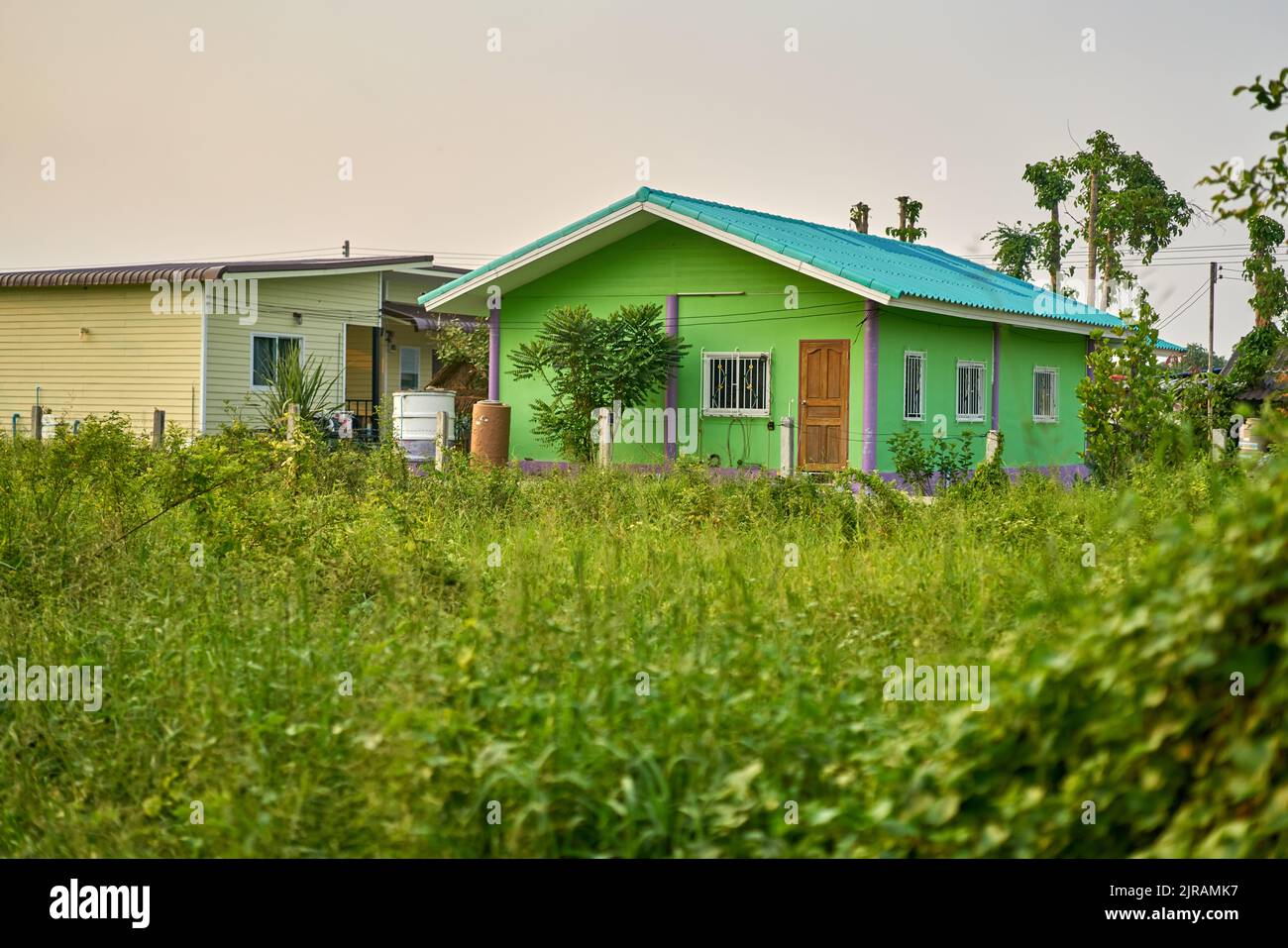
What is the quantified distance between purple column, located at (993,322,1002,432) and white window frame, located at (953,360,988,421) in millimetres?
299

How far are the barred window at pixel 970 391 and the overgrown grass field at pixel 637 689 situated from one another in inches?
511

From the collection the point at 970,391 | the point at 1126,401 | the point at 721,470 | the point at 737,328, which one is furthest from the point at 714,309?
the point at 1126,401

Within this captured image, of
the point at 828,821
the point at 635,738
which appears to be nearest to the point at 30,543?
the point at 635,738

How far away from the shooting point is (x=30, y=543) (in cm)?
816

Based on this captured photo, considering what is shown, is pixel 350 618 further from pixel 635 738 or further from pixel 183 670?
pixel 635 738

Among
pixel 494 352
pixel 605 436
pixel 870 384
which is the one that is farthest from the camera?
pixel 494 352

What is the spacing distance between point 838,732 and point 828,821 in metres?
0.61

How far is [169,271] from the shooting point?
25141 mm

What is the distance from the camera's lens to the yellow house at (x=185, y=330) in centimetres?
2523

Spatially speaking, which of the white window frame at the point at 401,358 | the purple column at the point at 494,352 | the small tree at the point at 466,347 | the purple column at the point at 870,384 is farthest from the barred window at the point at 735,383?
the white window frame at the point at 401,358

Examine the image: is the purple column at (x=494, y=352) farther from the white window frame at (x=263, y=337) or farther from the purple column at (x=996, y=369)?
the purple column at (x=996, y=369)

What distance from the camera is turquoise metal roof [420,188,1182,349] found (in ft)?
62.2

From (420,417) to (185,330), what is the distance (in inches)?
325

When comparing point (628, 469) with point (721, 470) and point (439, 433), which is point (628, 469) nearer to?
point (439, 433)
